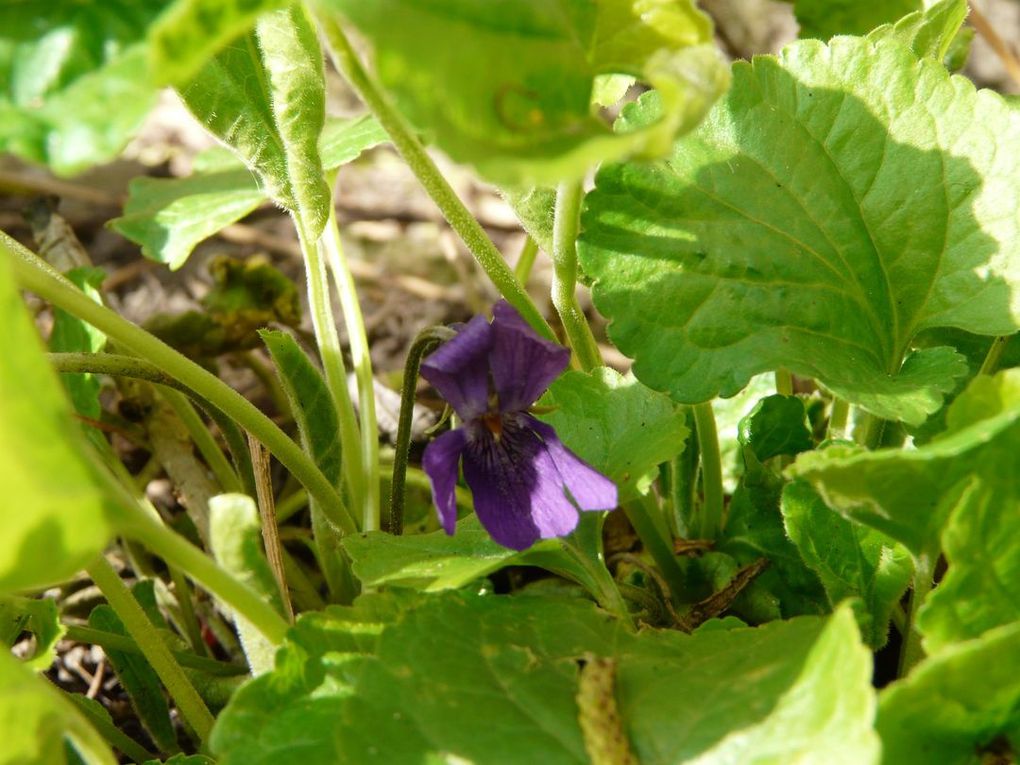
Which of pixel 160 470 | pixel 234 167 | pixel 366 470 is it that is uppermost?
pixel 234 167

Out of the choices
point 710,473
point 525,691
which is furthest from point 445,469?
point 710,473

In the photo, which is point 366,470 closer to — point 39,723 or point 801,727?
point 39,723

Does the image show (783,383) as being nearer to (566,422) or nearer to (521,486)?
(566,422)

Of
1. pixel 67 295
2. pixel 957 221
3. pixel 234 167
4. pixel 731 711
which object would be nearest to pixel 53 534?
pixel 67 295

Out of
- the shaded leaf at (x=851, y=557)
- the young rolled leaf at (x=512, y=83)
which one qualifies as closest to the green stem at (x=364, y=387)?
the shaded leaf at (x=851, y=557)

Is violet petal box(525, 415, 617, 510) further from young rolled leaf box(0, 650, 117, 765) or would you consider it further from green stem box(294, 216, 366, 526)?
young rolled leaf box(0, 650, 117, 765)

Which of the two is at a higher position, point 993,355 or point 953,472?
point 953,472

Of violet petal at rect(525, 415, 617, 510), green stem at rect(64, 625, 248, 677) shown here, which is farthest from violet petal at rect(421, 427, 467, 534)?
green stem at rect(64, 625, 248, 677)

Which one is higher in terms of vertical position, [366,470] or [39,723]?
[39,723]
